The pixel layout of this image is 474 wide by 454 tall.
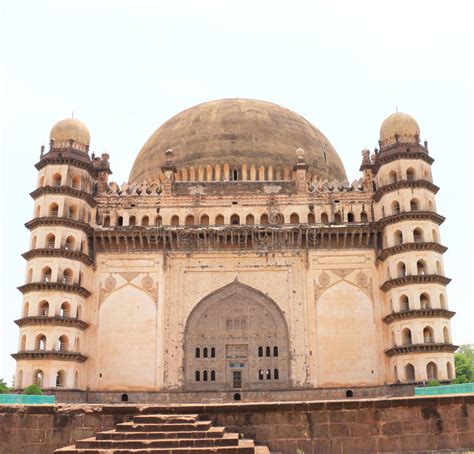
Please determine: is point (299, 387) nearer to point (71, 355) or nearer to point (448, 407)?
point (71, 355)

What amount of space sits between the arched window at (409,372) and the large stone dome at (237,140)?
39.3 feet

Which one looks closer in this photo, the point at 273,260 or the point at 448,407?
the point at 448,407

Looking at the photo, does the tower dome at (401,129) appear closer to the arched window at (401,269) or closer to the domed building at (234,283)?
the domed building at (234,283)

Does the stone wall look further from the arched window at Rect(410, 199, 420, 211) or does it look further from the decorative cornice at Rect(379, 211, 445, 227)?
the arched window at Rect(410, 199, 420, 211)

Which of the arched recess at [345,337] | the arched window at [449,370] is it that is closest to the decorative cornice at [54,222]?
the arched recess at [345,337]

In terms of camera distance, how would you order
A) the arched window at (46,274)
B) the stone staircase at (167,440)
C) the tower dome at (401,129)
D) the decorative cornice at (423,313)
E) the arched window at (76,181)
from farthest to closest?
the tower dome at (401,129)
the arched window at (76,181)
the arched window at (46,274)
the decorative cornice at (423,313)
the stone staircase at (167,440)

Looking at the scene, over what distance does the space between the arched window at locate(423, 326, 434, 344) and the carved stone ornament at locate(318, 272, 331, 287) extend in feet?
15.3

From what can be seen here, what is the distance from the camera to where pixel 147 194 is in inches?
1118

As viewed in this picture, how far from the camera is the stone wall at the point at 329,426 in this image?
10422mm

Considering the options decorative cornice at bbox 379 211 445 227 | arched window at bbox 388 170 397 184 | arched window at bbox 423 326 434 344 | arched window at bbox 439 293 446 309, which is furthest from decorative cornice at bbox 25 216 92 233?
arched window at bbox 439 293 446 309

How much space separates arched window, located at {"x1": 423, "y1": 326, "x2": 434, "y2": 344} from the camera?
2444cm

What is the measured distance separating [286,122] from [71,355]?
17857mm

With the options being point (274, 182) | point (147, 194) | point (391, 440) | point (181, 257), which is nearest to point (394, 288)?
point (274, 182)

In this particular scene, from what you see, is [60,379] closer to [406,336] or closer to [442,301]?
[406,336]
